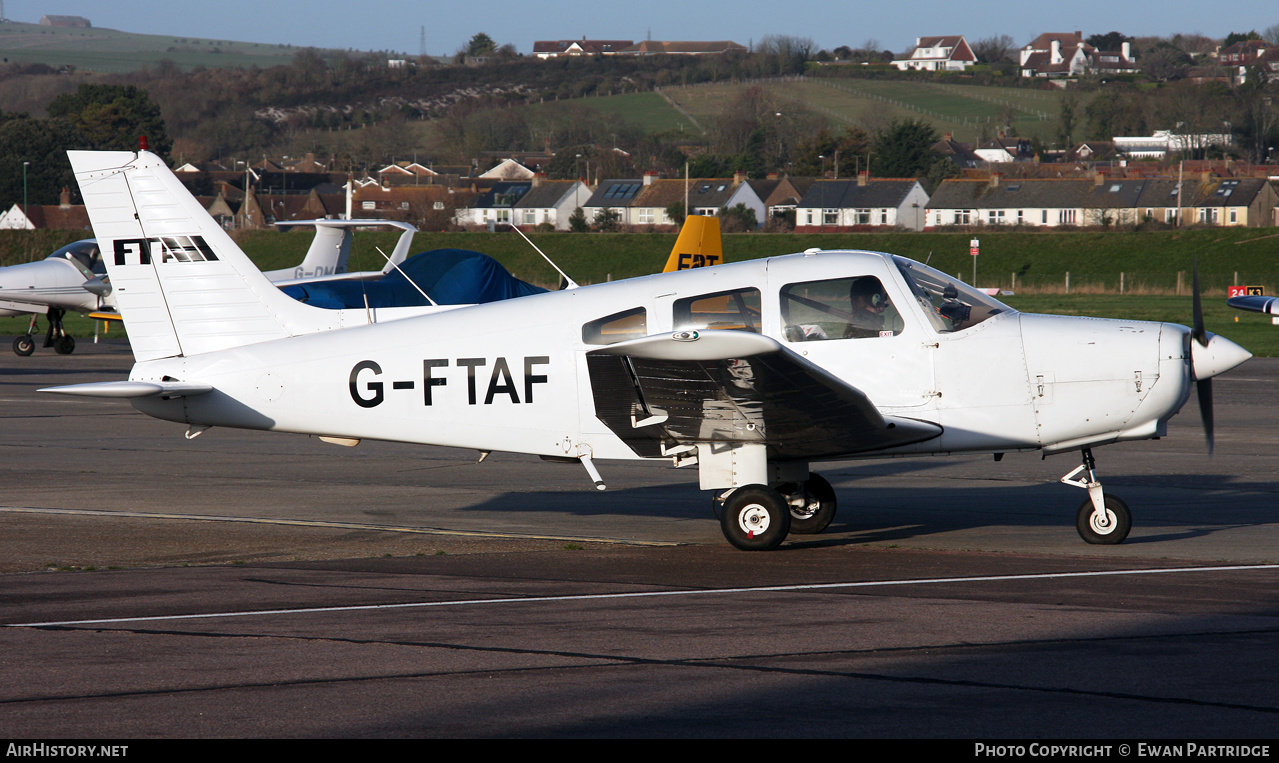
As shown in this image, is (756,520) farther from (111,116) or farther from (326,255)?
(111,116)

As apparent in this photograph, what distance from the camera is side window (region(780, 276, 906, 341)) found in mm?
9047

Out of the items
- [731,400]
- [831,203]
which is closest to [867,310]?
[731,400]

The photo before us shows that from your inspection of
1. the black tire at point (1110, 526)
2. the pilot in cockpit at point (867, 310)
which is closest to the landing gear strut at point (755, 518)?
the pilot in cockpit at point (867, 310)

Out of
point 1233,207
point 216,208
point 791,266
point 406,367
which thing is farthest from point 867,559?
point 216,208

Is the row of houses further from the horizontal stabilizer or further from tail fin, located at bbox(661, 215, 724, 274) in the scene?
the horizontal stabilizer

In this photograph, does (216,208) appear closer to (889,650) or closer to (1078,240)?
(1078,240)

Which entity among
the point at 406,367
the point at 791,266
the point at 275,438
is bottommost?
the point at 275,438

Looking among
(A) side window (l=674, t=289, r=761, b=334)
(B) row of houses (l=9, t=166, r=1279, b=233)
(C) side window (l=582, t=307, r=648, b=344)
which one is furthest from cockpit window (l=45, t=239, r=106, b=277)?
(B) row of houses (l=9, t=166, r=1279, b=233)

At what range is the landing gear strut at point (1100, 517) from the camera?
30.4ft

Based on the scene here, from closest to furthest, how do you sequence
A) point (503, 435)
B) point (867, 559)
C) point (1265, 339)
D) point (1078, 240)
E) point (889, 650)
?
point (889, 650) < point (867, 559) < point (503, 435) < point (1265, 339) < point (1078, 240)

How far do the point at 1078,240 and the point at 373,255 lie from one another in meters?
41.5

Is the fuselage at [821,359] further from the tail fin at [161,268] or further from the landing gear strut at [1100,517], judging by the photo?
the tail fin at [161,268]

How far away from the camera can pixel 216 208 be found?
114125mm

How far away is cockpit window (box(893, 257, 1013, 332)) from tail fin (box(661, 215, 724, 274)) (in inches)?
413
